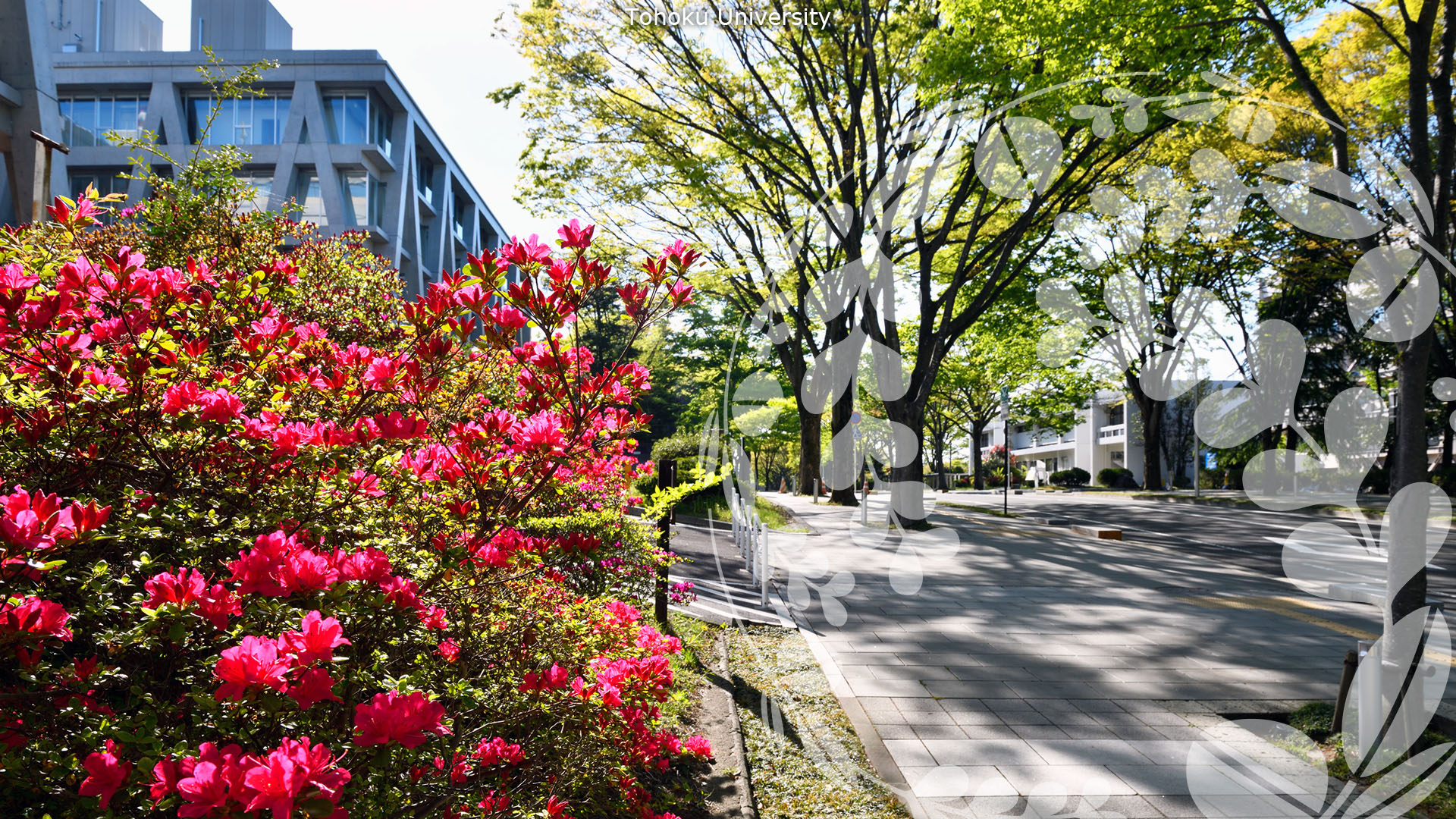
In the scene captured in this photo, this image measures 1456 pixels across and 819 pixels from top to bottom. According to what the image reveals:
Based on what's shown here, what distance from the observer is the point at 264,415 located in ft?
6.27

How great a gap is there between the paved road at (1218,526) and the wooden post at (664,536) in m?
7.57

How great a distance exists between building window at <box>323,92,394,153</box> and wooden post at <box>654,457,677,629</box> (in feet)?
82.0

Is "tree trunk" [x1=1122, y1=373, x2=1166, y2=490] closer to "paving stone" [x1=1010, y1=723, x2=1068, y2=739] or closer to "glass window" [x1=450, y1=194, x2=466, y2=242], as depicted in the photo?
"paving stone" [x1=1010, y1=723, x2=1068, y2=739]

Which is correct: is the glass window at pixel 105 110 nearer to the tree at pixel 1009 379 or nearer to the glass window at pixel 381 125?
the glass window at pixel 381 125

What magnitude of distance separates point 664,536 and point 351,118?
26268 mm

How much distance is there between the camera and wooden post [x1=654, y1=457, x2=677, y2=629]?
16.8 ft

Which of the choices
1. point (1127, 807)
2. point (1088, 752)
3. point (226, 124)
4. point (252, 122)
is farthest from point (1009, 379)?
point (226, 124)

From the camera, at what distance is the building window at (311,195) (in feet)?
83.4

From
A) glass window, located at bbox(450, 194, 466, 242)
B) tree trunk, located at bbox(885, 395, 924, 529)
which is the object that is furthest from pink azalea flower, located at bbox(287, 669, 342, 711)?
glass window, located at bbox(450, 194, 466, 242)

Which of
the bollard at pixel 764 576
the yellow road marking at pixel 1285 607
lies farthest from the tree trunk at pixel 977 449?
the bollard at pixel 764 576

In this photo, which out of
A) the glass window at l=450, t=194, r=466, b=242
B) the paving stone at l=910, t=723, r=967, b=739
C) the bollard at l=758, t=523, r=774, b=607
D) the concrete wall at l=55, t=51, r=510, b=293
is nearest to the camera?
the paving stone at l=910, t=723, r=967, b=739

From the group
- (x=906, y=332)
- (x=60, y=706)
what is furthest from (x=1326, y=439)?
(x=906, y=332)

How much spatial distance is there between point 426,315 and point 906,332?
13372 mm

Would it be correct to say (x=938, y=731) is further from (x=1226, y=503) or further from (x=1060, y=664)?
(x=1226, y=503)
